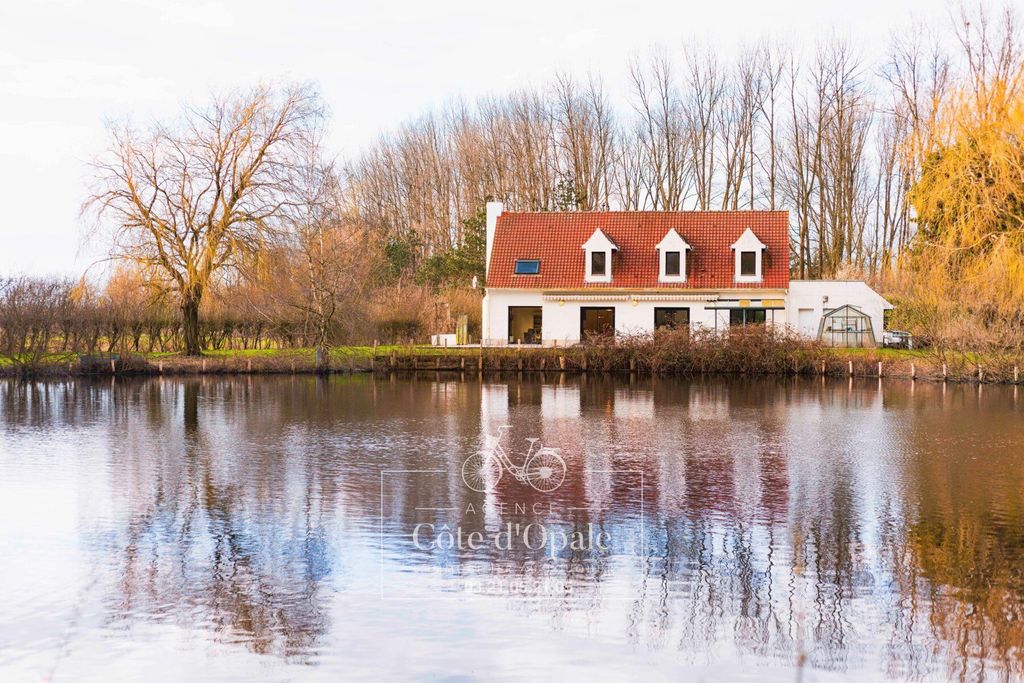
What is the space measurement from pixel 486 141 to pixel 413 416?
4015 cm

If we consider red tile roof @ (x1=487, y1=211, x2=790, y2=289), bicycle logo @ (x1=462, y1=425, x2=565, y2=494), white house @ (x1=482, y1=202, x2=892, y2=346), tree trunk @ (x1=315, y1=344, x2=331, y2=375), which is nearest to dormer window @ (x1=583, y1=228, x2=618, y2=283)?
white house @ (x1=482, y1=202, x2=892, y2=346)

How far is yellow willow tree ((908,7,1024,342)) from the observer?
24.9 metres

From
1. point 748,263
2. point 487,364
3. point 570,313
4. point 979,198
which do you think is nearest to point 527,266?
point 570,313

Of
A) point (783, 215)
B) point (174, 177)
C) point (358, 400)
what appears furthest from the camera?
point (783, 215)

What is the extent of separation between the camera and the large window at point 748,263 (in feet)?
141

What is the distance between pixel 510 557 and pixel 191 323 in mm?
31089

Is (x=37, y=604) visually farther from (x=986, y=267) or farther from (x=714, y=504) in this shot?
(x=986, y=267)

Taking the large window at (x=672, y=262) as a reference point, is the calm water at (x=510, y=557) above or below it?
below

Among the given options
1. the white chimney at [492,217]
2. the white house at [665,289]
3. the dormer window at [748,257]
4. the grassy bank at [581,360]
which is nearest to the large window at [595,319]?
the white house at [665,289]

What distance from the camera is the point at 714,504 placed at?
11453 mm

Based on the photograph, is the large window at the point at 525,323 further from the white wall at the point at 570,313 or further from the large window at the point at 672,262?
the large window at the point at 672,262

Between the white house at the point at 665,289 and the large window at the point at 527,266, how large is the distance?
4 centimetres

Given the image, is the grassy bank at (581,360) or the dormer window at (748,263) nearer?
the grassy bank at (581,360)

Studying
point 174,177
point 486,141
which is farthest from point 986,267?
point 486,141
